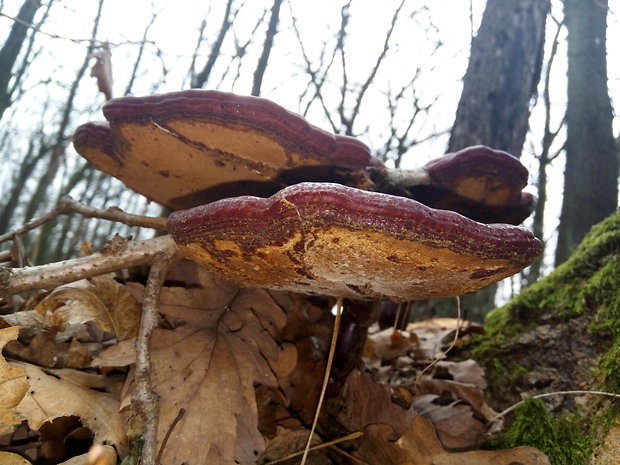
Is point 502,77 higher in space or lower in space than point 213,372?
higher

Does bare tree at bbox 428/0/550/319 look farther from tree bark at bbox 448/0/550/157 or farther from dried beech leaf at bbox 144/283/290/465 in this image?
dried beech leaf at bbox 144/283/290/465

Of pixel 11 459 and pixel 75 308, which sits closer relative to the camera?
pixel 11 459

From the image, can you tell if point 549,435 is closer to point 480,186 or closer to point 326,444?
point 326,444

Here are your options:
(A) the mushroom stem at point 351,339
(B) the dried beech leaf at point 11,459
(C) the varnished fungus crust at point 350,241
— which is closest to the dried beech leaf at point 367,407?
(A) the mushroom stem at point 351,339

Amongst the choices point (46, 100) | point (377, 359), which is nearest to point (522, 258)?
point (377, 359)

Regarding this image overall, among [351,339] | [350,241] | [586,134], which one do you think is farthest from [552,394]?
[586,134]

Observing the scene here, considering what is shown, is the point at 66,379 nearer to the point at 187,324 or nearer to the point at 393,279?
the point at 187,324

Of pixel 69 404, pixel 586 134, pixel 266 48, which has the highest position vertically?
pixel 586 134

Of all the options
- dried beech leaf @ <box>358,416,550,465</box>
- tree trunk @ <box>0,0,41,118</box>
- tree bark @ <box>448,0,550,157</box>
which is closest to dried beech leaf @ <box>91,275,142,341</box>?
dried beech leaf @ <box>358,416,550,465</box>
